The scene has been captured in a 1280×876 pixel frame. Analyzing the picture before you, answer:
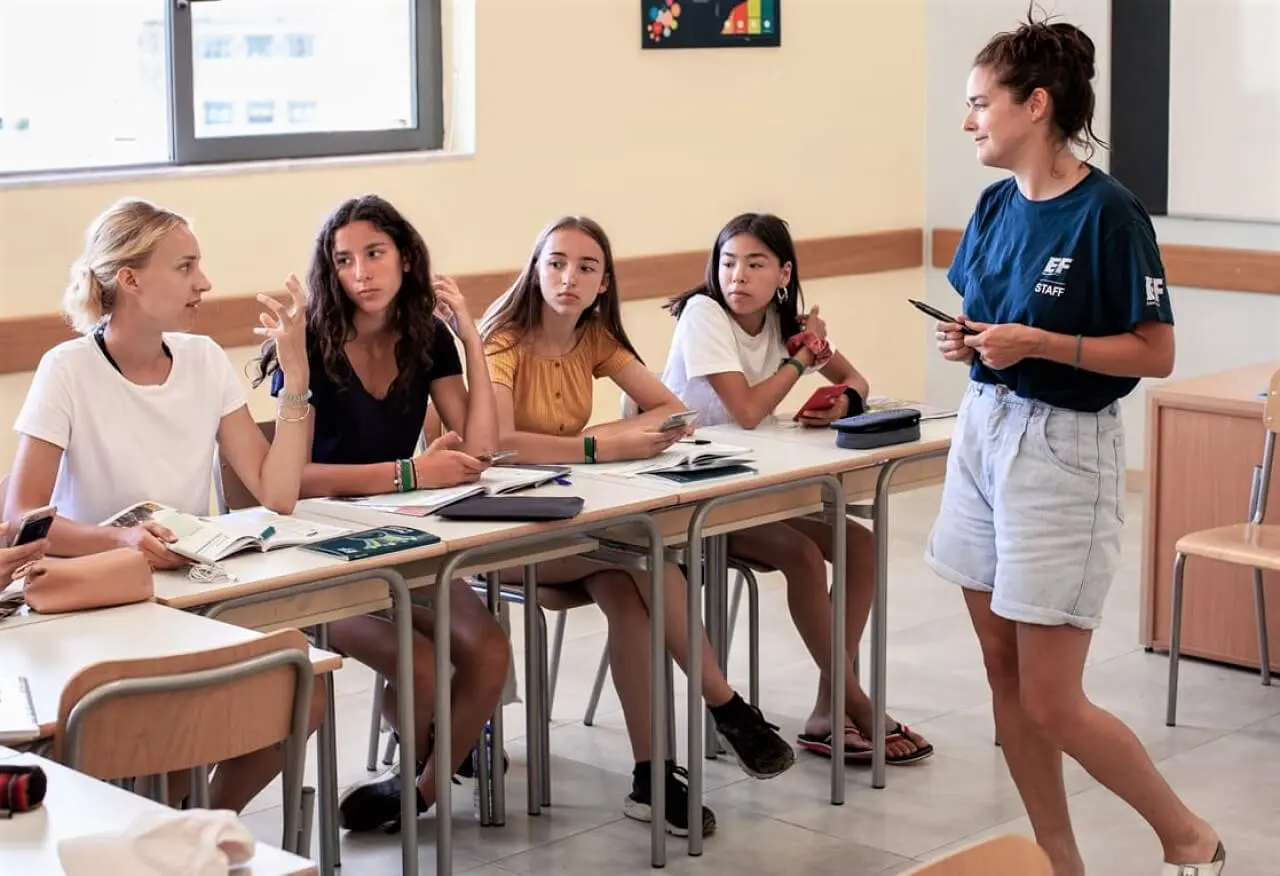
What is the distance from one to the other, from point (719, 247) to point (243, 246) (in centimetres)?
152

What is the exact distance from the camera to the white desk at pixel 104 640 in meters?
2.43

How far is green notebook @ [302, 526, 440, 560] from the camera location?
9.68 ft

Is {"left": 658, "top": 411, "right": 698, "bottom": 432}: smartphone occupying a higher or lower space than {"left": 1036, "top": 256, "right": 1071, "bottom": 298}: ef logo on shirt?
lower

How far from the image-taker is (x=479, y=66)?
18.2ft

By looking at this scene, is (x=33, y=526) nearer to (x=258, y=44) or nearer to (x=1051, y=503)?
(x=1051, y=503)

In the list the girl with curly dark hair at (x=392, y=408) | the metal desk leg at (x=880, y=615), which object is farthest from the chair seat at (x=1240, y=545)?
the girl with curly dark hair at (x=392, y=408)

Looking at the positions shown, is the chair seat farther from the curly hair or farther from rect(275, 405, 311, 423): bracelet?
rect(275, 405, 311, 423): bracelet

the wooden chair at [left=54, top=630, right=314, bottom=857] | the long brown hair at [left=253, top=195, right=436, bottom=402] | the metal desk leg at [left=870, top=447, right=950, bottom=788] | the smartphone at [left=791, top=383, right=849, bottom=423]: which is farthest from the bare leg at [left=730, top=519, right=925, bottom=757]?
the wooden chair at [left=54, top=630, right=314, bottom=857]

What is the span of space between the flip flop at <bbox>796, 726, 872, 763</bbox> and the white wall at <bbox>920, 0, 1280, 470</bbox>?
268 centimetres

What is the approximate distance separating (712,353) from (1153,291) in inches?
55.1

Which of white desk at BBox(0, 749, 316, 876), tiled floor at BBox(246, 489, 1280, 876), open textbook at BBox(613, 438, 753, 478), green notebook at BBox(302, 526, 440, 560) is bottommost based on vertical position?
tiled floor at BBox(246, 489, 1280, 876)

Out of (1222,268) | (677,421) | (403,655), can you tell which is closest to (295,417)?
(403,655)

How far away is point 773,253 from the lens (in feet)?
13.4

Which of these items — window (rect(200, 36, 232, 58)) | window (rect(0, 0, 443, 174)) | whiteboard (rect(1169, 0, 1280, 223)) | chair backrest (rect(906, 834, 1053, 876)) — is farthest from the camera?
whiteboard (rect(1169, 0, 1280, 223))
